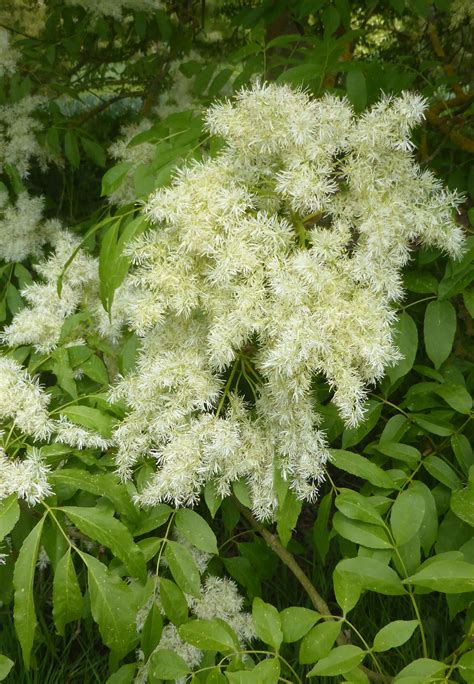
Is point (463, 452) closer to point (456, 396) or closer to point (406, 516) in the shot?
point (456, 396)

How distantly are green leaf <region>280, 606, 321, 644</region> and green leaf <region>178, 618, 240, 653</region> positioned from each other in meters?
0.10

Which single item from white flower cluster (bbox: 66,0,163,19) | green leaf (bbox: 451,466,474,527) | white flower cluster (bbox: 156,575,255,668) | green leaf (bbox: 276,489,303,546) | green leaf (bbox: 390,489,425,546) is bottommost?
white flower cluster (bbox: 156,575,255,668)

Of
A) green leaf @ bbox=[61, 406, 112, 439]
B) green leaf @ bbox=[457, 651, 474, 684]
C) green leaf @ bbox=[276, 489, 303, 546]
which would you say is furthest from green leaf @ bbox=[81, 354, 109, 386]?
green leaf @ bbox=[457, 651, 474, 684]

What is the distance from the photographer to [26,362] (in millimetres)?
1906

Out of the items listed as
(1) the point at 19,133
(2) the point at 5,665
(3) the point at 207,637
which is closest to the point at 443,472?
(3) the point at 207,637

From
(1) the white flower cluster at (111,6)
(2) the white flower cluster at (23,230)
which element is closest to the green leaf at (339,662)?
(2) the white flower cluster at (23,230)

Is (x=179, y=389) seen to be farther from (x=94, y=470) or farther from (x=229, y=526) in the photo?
(x=229, y=526)

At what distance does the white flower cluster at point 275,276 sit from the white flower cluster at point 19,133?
4.66ft

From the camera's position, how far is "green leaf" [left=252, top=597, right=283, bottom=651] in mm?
1214

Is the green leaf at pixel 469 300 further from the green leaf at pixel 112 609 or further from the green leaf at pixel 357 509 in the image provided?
the green leaf at pixel 112 609

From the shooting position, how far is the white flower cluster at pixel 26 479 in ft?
4.09

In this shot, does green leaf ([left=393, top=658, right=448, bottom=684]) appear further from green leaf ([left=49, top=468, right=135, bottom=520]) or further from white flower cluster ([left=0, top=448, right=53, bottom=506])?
white flower cluster ([left=0, top=448, right=53, bottom=506])

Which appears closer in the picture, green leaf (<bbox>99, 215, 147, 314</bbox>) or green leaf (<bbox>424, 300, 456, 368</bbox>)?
green leaf (<bbox>99, 215, 147, 314</bbox>)

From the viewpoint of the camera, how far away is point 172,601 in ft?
4.51
